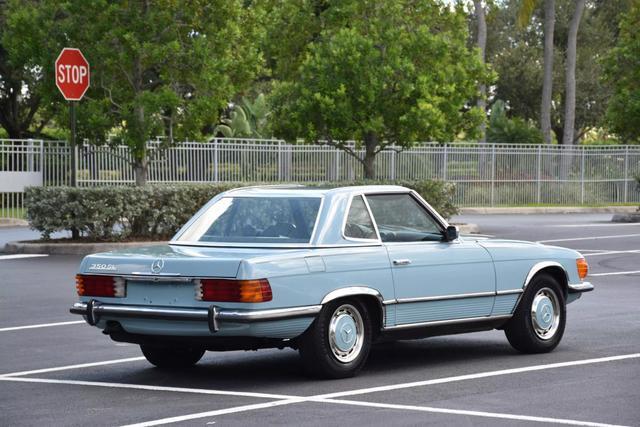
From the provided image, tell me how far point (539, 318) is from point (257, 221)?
2.70 metres

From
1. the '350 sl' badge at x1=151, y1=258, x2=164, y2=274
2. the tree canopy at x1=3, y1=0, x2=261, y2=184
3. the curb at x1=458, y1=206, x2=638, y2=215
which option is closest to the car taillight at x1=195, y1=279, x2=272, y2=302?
the '350 sl' badge at x1=151, y1=258, x2=164, y2=274

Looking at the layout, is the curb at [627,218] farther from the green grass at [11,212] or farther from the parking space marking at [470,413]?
the parking space marking at [470,413]

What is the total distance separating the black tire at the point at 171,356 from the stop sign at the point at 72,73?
56.8 feet

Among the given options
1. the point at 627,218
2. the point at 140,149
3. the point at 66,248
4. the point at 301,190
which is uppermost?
the point at 140,149

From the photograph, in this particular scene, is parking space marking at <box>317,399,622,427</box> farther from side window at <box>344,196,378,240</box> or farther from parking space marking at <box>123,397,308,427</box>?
side window at <box>344,196,378,240</box>

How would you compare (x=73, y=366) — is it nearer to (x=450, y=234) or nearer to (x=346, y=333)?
(x=346, y=333)

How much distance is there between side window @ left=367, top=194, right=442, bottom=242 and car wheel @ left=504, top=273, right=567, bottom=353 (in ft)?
3.36

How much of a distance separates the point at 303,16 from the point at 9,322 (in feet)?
73.2

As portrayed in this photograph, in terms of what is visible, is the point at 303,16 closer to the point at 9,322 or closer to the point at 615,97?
the point at 615,97

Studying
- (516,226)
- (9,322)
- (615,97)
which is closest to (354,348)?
(9,322)

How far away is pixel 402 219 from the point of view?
35.3 ft

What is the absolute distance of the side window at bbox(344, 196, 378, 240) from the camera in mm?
10172

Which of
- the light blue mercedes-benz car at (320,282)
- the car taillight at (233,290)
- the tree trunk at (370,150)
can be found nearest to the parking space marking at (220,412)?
the light blue mercedes-benz car at (320,282)

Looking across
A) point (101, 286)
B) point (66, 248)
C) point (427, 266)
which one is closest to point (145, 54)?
point (66, 248)
